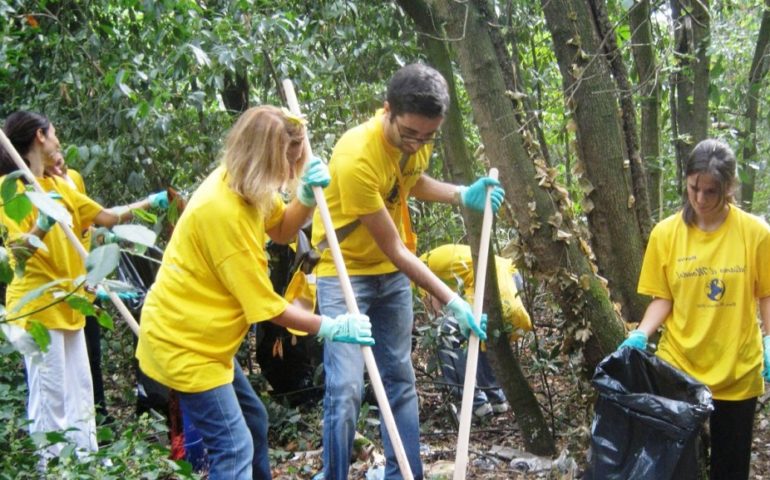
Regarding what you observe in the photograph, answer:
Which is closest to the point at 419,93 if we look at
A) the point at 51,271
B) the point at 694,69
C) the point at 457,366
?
the point at 51,271

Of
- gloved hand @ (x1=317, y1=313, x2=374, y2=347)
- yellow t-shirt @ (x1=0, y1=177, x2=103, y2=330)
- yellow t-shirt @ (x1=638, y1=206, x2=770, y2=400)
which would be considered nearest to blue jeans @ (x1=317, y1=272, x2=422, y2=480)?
gloved hand @ (x1=317, y1=313, x2=374, y2=347)

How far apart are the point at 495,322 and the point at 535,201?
75cm

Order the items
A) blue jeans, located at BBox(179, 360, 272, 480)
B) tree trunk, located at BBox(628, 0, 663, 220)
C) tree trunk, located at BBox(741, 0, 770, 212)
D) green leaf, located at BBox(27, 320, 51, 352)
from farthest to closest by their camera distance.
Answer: tree trunk, located at BBox(741, 0, 770, 212) → tree trunk, located at BBox(628, 0, 663, 220) → blue jeans, located at BBox(179, 360, 272, 480) → green leaf, located at BBox(27, 320, 51, 352)

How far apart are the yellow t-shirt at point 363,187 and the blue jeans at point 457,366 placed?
4.18ft

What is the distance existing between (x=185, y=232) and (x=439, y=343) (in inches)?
89.4

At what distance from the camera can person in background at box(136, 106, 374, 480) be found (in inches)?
107

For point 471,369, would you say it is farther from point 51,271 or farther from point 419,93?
point 51,271

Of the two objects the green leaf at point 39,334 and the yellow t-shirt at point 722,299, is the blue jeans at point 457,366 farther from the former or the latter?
the green leaf at point 39,334

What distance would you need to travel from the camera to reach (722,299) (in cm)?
315

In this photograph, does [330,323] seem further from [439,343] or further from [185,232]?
[439,343]

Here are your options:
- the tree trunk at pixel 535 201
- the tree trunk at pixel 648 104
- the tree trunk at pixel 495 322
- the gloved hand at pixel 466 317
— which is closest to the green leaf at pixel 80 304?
the gloved hand at pixel 466 317

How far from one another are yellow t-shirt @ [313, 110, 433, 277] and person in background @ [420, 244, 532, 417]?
1.24 m

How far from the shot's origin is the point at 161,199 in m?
4.36

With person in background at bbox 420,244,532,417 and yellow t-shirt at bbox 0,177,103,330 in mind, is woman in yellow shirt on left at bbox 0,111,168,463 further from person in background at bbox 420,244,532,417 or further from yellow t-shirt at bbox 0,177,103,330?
person in background at bbox 420,244,532,417
